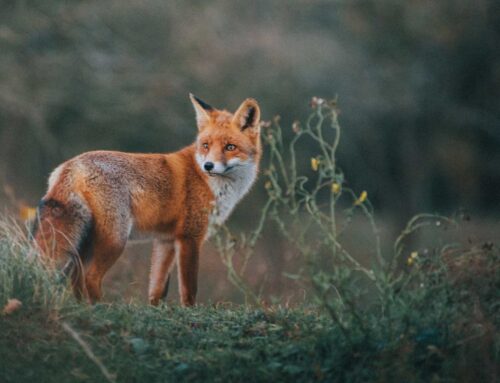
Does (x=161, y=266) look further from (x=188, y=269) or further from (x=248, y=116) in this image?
(x=248, y=116)

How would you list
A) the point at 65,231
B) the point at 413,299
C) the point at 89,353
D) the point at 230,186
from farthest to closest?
the point at 230,186 → the point at 65,231 → the point at 413,299 → the point at 89,353

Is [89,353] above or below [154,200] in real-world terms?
below

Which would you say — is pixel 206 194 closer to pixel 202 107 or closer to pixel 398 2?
pixel 202 107

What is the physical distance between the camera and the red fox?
6.14 metres

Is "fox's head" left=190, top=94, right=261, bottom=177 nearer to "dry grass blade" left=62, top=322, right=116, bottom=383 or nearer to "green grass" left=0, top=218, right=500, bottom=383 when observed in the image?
"green grass" left=0, top=218, right=500, bottom=383

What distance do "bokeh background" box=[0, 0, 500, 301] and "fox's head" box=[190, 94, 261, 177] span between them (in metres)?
7.12

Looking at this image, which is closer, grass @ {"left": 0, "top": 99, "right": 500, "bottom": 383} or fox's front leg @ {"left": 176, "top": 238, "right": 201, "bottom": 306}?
grass @ {"left": 0, "top": 99, "right": 500, "bottom": 383}

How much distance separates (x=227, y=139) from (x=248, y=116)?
0.35 meters

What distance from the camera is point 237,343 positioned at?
5227mm

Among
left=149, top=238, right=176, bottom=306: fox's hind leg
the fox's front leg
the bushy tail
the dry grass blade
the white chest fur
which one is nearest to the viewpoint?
the dry grass blade

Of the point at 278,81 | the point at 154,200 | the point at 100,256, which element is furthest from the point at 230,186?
the point at 278,81

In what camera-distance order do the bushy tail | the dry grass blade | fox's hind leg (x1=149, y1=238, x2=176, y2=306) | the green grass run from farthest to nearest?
fox's hind leg (x1=149, y1=238, x2=176, y2=306) < the bushy tail < the green grass < the dry grass blade

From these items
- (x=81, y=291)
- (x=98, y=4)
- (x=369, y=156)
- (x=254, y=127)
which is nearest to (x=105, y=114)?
(x=98, y=4)

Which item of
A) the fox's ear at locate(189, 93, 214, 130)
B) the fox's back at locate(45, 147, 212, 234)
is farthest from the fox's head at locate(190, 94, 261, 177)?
the fox's back at locate(45, 147, 212, 234)
